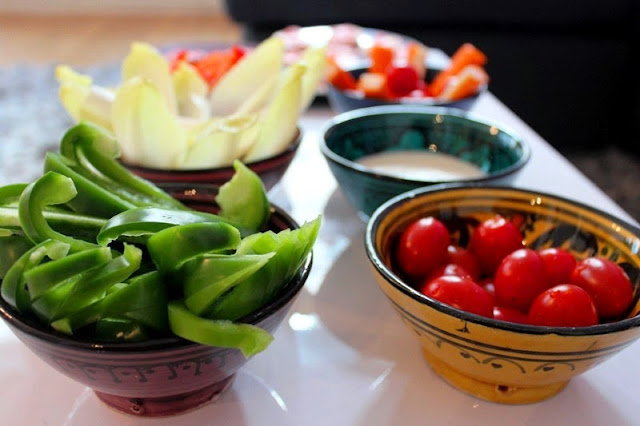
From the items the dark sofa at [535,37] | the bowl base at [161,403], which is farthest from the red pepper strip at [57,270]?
the dark sofa at [535,37]

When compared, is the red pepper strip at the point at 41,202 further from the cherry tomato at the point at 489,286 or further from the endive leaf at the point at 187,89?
the endive leaf at the point at 187,89

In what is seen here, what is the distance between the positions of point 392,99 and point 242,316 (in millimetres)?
709

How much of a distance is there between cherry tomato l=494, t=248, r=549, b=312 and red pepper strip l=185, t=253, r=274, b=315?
0.72 ft

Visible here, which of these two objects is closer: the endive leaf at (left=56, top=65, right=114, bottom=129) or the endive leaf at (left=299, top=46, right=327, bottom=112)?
the endive leaf at (left=56, top=65, right=114, bottom=129)

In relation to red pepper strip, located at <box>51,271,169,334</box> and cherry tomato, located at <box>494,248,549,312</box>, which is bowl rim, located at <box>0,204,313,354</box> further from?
cherry tomato, located at <box>494,248,549,312</box>

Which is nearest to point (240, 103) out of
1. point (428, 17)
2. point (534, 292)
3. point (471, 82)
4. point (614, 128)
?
point (471, 82)

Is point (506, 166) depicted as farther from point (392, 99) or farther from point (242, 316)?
point (242, 316)

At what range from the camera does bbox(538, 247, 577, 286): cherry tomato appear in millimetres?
555

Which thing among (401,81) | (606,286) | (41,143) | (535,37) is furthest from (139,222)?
(535,37)

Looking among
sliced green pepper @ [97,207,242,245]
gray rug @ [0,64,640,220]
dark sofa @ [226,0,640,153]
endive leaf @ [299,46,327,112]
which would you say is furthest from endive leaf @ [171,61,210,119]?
dark sofa @ [226,0,640,153]

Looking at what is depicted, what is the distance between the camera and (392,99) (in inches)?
42.2

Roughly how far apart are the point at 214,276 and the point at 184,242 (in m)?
0.03

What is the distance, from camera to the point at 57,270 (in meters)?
0.39

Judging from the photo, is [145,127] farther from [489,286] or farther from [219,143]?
[489,286]
